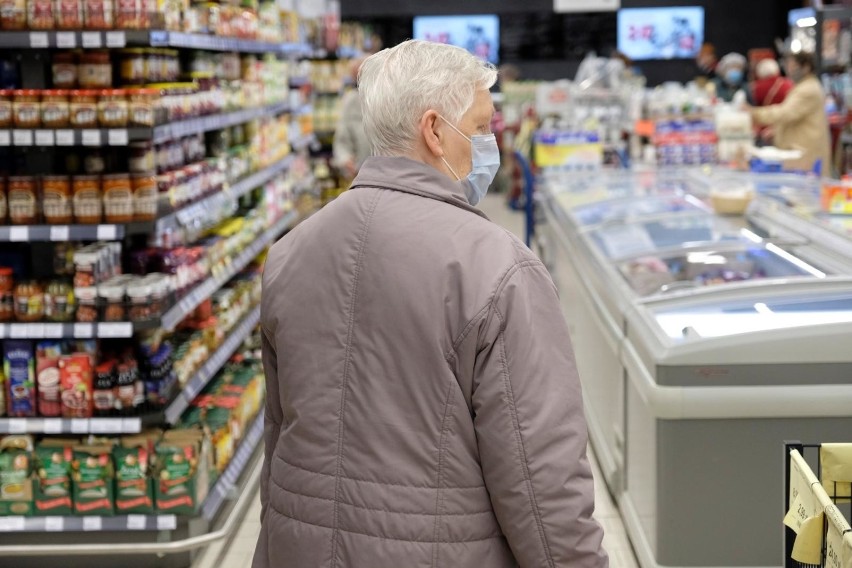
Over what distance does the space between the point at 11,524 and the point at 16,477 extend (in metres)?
0.17

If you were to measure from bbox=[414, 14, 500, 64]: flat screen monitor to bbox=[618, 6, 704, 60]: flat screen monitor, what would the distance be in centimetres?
204

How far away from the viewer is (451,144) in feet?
6.38

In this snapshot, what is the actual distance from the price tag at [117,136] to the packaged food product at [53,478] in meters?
1.11

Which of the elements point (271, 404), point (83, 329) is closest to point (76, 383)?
point (83, 329)

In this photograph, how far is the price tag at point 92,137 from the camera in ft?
12.5

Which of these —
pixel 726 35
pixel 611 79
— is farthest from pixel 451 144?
pixel 726 35

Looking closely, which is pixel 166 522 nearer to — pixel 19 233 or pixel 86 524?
pixel 86 524

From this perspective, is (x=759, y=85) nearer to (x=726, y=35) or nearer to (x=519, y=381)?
(x=726, y=35)

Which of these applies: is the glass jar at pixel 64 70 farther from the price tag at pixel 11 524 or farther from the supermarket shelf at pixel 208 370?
the price tag at pixel 11 524

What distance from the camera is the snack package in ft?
13.2

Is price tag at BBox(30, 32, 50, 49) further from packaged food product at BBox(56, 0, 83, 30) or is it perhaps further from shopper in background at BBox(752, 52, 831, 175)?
shopper in background at BBox(752, 52, 831, 175)

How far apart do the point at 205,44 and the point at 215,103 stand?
1.15 feet

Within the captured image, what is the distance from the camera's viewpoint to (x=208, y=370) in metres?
4.62

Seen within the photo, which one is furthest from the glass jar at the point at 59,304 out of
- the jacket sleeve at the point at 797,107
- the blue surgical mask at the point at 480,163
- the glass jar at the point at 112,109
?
the jacket sleeve at the point at 797,107
